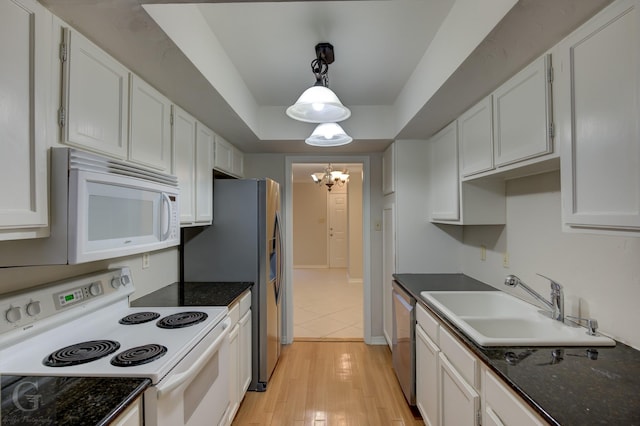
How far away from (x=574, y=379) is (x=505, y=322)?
26.1 inches

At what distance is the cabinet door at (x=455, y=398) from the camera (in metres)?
1.30

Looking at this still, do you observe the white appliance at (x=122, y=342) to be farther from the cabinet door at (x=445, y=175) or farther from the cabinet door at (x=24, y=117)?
the cabinet door at (x=445, y=175)

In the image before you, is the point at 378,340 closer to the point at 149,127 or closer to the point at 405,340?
the point at 405,340

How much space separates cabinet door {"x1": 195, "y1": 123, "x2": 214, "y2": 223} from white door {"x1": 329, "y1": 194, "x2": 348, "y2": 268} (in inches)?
227

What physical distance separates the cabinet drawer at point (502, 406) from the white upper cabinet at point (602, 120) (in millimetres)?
634

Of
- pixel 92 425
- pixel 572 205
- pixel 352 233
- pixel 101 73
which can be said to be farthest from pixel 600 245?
pixel 352 233

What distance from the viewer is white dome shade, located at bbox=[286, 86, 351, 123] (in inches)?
63.4

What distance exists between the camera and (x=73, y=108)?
1120mm

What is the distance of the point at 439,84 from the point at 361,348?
272 centimetres

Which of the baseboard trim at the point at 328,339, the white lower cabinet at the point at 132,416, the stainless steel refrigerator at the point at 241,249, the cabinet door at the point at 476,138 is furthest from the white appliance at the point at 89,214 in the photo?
the baseboard trim at the point at 328,339

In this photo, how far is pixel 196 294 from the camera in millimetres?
2105

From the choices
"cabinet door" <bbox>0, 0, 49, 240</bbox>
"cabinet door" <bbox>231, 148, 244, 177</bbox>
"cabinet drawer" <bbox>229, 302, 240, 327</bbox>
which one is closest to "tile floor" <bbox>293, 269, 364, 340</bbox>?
"cabinet drawer" <bbox>229, 302, 240, 327</bbox>

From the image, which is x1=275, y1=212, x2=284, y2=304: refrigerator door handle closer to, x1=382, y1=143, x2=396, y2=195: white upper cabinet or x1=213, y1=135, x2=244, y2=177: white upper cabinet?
x1=213, y1=135, x2=244, y2=177: white upper cabinet

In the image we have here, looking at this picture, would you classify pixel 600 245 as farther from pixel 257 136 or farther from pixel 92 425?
pixel 257 136
